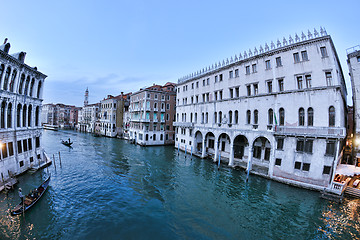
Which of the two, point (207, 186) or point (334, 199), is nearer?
point (334, 199)

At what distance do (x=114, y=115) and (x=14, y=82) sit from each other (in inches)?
1594

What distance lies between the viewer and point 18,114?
1611 cm

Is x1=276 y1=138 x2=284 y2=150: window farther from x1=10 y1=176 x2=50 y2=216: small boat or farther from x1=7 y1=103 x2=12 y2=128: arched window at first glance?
x1=7 y1=103 x2=12 y2=128: arched window

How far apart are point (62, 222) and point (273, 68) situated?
887 inches

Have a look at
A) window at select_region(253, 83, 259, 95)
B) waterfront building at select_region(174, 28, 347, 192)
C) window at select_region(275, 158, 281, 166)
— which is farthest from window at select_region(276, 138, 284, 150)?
window at select_region(253, 83, 259, 95)

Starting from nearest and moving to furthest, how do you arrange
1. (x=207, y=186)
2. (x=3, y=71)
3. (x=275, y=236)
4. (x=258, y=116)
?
1. (x=275, y=236)
2. (x=3, y=71)
3. (x=207, y=186)
4. (x=258, y=116)

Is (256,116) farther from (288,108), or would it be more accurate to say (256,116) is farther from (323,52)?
(323,52)

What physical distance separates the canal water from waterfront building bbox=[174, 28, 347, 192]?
87.9 inches

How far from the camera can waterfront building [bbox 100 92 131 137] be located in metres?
54.8

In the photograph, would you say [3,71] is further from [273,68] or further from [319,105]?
[319,105]

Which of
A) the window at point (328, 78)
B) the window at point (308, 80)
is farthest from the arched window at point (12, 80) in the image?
the window at point (328, 78)

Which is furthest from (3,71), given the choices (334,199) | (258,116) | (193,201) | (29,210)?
(334,199)

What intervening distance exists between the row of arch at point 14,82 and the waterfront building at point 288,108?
73.5 ft

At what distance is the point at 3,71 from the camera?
13711 millimetres
